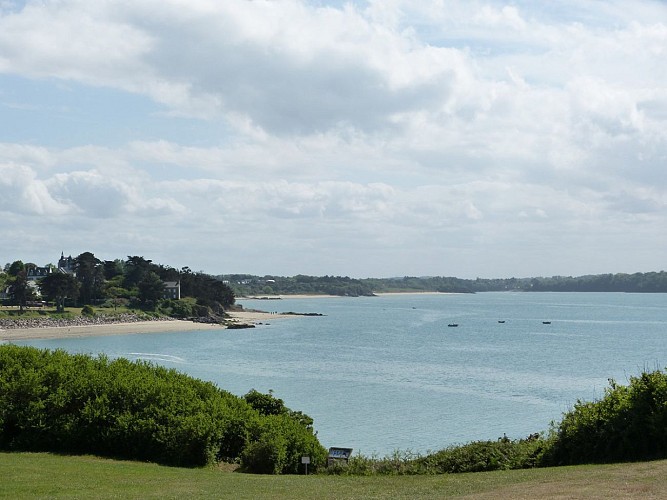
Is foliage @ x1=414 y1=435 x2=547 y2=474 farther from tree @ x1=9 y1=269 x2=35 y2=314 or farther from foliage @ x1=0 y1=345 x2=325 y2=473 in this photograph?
tree @ x1=9 y1=269 x2=35 y2=314

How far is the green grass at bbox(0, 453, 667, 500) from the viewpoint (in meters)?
14.1

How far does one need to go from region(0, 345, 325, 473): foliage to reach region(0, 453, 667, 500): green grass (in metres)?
1.97

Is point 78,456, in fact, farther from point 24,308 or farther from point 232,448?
point 24,308

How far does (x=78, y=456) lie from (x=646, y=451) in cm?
1574

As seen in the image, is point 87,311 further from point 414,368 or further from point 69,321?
point 414,368

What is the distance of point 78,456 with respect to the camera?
22031mm

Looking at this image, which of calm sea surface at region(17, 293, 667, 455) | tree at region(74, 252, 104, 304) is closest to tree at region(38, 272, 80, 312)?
tree at region(74, 252, 104, 304)

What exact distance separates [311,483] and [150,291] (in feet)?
399

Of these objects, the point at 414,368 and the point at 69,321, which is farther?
the point at 69,321

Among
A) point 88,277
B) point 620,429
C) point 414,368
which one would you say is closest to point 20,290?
point 88,277

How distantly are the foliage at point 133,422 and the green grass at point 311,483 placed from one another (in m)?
1.97

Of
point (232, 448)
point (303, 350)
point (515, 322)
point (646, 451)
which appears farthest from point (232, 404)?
point (515, 322)

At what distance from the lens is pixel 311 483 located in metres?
18.1

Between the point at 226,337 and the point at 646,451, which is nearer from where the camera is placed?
the point at 646,451
